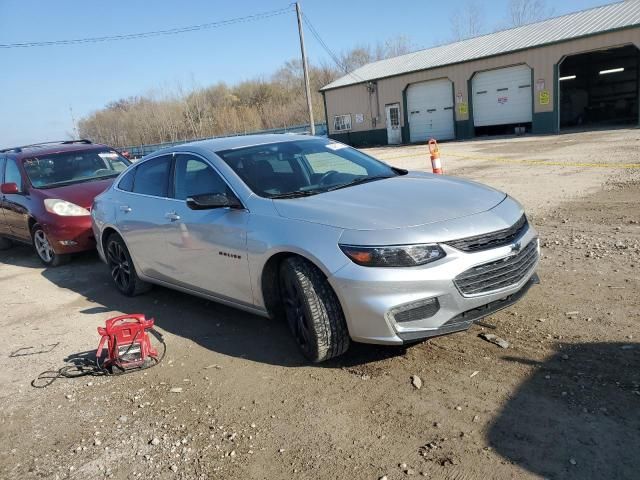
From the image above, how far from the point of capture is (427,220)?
359 centimetres

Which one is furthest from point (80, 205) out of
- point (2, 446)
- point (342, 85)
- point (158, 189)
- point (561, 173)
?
point (342, 85)

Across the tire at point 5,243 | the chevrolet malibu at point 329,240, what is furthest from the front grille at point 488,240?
the tire at point 5,243

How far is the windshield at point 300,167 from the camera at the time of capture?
14.7ft

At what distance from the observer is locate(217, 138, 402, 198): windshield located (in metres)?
4.47

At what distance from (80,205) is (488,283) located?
632 cm

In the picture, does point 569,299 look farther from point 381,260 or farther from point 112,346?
point 112,346

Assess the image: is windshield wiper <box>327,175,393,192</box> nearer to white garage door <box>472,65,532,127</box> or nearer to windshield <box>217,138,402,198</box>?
windshield <box>217,138,402,198</box>

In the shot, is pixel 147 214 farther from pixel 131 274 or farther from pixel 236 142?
pixel 236 142

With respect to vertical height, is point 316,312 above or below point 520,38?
below

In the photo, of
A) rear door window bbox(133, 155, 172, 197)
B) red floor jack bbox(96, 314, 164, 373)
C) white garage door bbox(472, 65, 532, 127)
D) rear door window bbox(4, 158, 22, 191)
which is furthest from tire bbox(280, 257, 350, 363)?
white garage door bbox(472, 65, 532, 127)

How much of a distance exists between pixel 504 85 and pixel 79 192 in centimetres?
2526

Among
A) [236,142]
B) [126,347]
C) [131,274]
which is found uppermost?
[236,142]

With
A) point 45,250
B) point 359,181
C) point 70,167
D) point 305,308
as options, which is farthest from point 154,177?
point 70,167

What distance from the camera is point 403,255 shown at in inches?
136
